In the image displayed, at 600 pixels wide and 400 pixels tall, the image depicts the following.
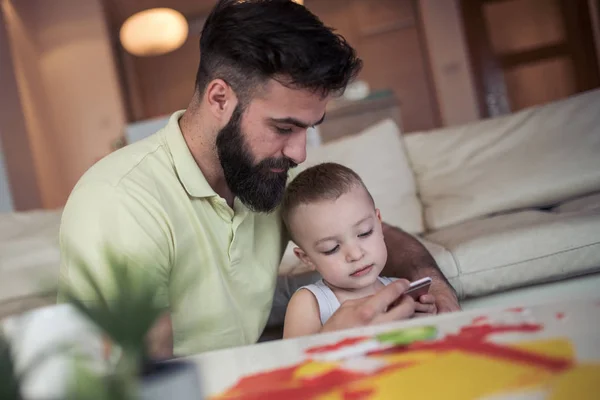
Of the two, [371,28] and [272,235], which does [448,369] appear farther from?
[371,28]

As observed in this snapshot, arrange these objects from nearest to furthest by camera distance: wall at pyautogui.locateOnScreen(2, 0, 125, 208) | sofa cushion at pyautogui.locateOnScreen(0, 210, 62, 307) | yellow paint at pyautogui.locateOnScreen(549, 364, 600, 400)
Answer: yellow paint at pyautogui.locateOnScreen(549, 364, 600, 400), sofa cushion at pyautogui.locateOnScreen(0, 210, 62, 307), wall at pyautogui.locateOnScreen(2, 0, 125, 208)

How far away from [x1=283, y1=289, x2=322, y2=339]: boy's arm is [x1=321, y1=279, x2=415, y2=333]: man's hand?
28 centimetres

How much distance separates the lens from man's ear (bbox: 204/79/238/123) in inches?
56.0

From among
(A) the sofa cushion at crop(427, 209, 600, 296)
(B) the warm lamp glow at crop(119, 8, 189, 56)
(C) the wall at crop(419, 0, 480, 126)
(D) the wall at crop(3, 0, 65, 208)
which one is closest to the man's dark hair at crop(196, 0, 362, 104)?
(A) the sofa cushion at crop(427, 209, 600, 296)

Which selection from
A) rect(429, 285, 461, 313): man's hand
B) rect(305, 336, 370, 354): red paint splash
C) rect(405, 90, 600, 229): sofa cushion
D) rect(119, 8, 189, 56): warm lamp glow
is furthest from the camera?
rect(119, 8, 189, 56): warm lamp glow

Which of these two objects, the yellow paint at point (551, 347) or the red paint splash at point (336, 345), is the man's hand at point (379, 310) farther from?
the yellow paint at point (551, 347)

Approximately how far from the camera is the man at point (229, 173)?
1.21 m

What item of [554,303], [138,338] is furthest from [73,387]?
[554,303]

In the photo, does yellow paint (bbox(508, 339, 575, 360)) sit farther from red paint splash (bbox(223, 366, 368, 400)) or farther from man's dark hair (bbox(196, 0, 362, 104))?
man's dark hair (bbox(196, 0, 362, 104))

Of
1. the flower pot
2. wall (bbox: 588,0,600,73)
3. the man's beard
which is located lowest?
the flower pot

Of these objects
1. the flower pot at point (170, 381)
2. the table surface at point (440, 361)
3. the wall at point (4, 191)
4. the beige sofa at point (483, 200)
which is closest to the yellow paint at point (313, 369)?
the table surface at point (440, 361)

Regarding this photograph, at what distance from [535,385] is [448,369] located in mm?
90

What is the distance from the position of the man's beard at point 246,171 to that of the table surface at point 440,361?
63 cm

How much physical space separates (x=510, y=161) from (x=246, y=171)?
1.32 metres
